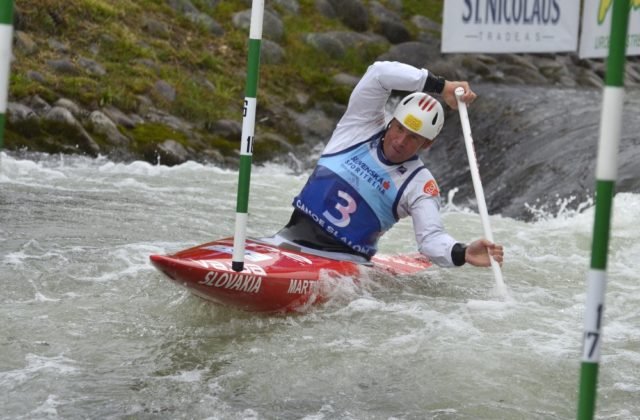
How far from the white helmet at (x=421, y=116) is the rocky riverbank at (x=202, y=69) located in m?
5.73

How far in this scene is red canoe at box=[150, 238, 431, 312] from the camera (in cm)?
477

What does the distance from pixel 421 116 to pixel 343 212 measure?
0.65 metres

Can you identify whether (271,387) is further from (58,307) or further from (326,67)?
(326,67)

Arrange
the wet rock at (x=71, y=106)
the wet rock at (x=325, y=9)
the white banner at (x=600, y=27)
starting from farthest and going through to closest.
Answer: the wet rock at (x=325, y=9) → the white banner at (x=600, y=27) → the wet rock at (x=71, y=106)

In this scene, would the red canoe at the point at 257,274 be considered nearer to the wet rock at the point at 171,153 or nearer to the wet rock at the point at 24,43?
the wet rock at the point at 171,153

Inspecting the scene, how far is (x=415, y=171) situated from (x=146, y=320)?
1603mm

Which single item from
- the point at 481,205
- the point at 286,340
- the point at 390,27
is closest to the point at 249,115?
the point at 286,340

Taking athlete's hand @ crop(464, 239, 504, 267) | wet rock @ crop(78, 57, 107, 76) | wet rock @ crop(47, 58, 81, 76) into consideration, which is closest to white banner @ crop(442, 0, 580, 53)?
wet rock @ crop(78, 57, 107, 76)

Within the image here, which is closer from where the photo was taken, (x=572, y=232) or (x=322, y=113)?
(x=572, y=232)

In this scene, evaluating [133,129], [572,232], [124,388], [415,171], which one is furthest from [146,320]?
[133,129]

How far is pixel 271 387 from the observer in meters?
4.26

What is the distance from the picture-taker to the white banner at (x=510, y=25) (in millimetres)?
12516

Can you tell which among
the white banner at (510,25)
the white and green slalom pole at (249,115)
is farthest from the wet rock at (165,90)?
the white and green slalom pole at (249,115)

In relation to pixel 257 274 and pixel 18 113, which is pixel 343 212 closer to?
pixel 257 274
